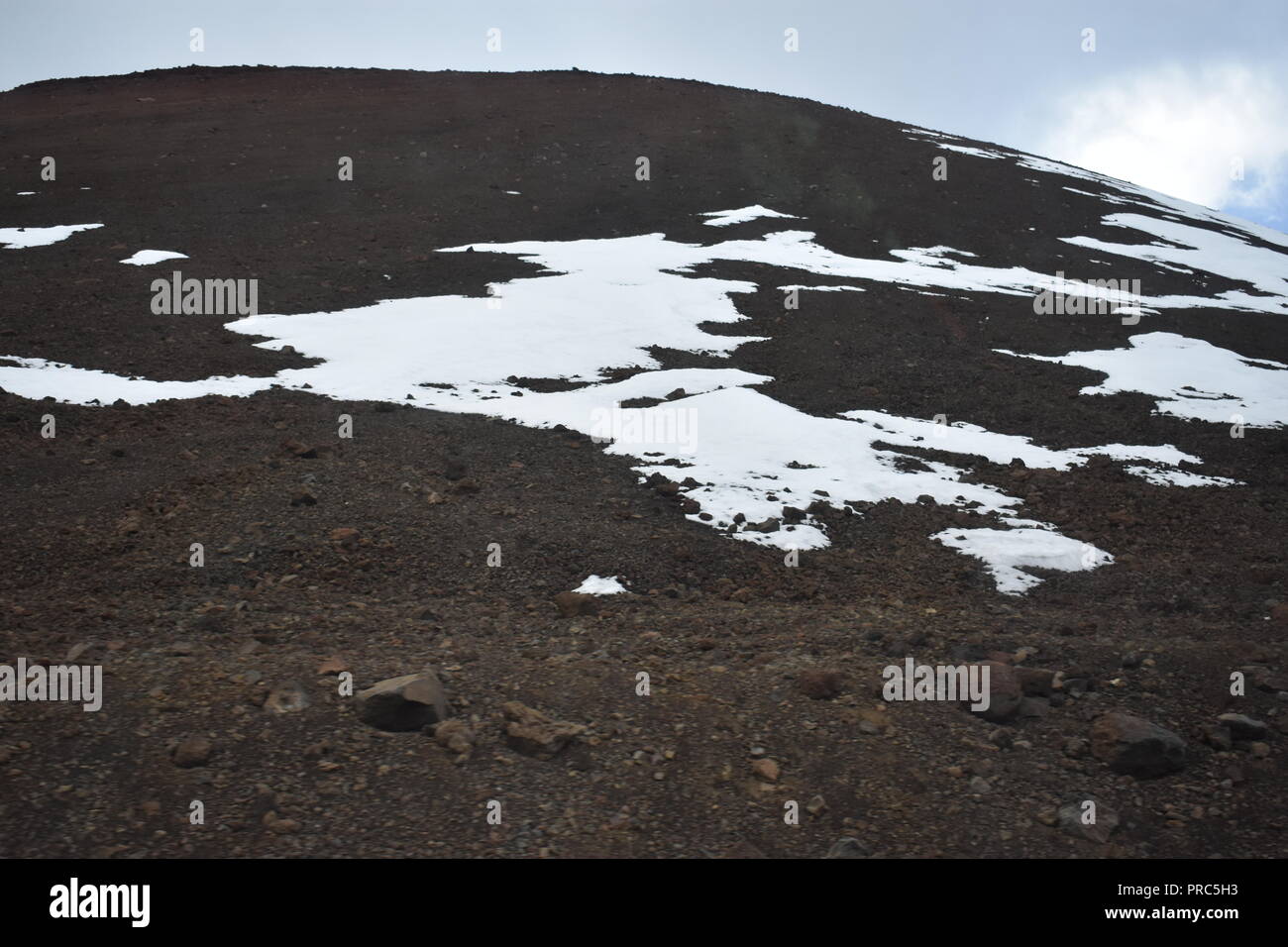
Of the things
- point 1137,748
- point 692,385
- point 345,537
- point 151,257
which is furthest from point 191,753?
point 151,257

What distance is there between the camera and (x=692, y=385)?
48.8ft

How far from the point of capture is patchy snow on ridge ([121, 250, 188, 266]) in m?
20.2

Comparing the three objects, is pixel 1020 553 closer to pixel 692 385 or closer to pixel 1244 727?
pixel 1244 727

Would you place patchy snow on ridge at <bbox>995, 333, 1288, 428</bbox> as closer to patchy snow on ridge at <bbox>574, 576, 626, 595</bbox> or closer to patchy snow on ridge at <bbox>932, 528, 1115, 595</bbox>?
patchy snow on ridge at <bbox>932, 528, 1115, 595</bbox>

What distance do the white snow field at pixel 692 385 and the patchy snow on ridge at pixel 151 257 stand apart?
4.29 m

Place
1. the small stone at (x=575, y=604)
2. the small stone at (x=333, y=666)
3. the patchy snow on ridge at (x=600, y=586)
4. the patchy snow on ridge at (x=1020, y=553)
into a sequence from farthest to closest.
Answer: the patchy snow on ridge at (x=1020, y=553) < the patchy snow on ridge at (x=600, y=586) < the small stone at (x=575, y=604) < the small stone at (x=333, y=666)

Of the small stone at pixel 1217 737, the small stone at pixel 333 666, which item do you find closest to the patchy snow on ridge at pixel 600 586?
the small stone at pixel 333 666

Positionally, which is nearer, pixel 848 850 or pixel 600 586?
pixel 848 850

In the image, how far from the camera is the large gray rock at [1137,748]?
593 centimetres

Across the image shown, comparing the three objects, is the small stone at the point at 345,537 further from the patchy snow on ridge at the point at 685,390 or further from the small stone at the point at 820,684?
the small stone at the point at 820,684

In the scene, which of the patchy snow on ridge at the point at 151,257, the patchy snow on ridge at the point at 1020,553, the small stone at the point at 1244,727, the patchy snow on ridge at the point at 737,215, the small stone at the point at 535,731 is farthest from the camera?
the patchy snow on ridge at the point at 737,215

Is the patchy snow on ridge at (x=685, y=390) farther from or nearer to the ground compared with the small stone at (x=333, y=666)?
farther from the ground

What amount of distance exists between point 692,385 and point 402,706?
9573mm

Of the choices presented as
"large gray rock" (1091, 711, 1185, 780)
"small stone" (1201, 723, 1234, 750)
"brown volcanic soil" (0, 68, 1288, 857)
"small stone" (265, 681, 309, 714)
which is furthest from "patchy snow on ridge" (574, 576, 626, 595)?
"small stone" (1201, 723, 1234, 750)
